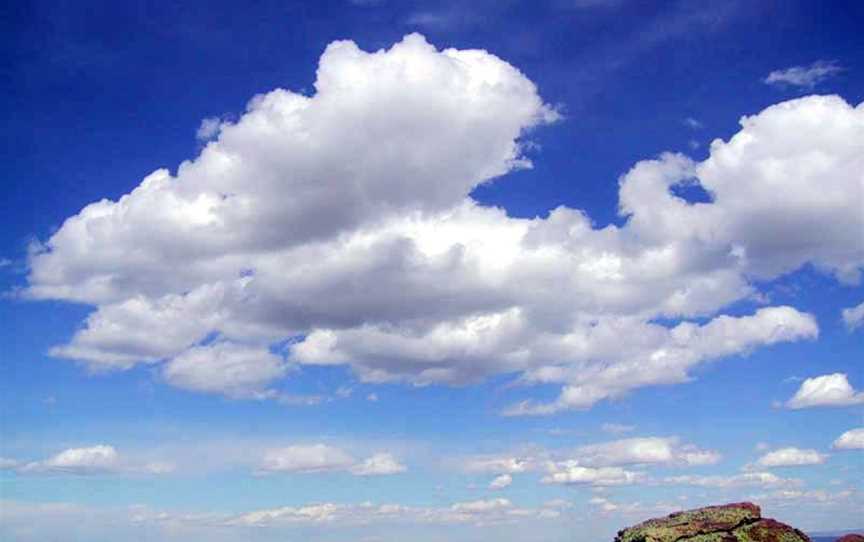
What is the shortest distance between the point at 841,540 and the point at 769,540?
915 centimetres

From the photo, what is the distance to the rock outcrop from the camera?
109 meters

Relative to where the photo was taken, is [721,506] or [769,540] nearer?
[769,540]

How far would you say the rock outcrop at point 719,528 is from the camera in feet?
356

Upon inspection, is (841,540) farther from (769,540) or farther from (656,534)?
(656,534)

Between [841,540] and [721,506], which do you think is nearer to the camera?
[841,540]

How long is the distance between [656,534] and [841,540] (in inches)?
927

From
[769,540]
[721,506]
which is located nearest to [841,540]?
[769,540]

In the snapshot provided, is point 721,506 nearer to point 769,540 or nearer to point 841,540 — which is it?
point 769,540

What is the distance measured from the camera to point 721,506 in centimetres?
11719

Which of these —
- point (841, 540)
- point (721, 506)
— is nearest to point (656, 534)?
point (721, 506)

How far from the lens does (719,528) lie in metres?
110

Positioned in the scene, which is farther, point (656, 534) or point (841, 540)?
point (656, 534)

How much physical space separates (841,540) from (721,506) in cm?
1792

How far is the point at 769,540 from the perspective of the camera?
108062mm
